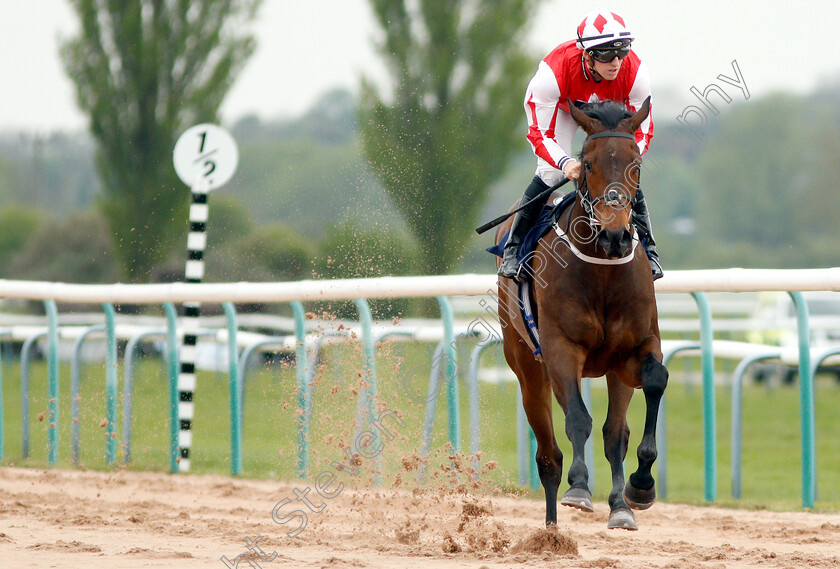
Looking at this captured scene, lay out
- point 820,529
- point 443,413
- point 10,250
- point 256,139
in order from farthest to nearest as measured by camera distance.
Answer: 1. point 10,250
2. point 256,139
3. point 443,413
4. point 820,529

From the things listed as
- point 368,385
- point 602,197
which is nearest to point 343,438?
point 368,385

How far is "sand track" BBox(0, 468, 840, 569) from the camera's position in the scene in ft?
13.9

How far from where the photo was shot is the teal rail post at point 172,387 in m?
7.48

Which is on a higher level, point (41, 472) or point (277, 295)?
point (277, 295)

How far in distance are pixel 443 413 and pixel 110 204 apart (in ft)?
51.2

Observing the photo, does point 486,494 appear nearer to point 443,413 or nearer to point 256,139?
point 443,413

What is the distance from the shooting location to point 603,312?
175 inches

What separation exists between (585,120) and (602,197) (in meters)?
0.40

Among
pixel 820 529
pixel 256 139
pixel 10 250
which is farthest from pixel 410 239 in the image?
pixel 10 250

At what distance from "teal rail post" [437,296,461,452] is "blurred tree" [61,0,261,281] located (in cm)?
1499

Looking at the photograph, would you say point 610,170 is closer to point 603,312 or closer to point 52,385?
point 603,312

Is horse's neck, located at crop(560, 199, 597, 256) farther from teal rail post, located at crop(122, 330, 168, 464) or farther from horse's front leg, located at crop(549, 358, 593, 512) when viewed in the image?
teal rail post, located at crop(122, 330, 168, 464)

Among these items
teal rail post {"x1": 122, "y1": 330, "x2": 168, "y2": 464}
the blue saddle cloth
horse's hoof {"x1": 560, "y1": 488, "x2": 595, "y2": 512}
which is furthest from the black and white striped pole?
horse's hoof {"x1": 560, "y1": 488, "x2": 595, "y2": 512}

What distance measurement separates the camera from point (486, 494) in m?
6.36
